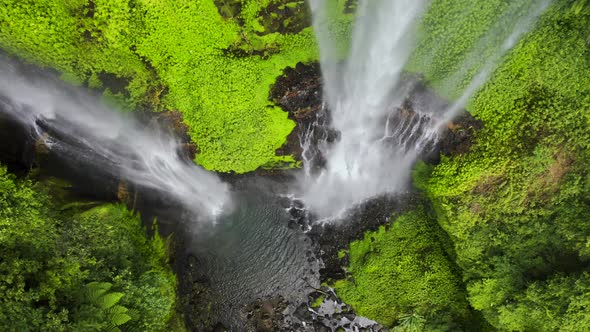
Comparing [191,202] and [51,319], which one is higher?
[191,202]

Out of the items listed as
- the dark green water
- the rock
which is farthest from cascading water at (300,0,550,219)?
the rock

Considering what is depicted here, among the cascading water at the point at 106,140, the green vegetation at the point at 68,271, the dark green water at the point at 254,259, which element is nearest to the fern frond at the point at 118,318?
the green vegetation at the point at 68,271

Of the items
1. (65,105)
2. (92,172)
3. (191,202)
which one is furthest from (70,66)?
(191,202)

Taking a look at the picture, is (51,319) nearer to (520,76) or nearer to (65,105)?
(65,105)

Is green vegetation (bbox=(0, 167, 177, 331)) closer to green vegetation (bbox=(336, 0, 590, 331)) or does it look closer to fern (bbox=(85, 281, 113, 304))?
fern (bbox=(85, 281, 113, 304))

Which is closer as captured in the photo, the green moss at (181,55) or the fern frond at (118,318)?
the fern frond at (118,318)

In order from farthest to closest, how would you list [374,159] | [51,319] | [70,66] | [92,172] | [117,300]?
[374,159]
[92,172]
[70,66]
[117,300]
[51,319]

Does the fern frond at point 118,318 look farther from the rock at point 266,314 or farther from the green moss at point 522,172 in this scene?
the green moss at point 522,172
